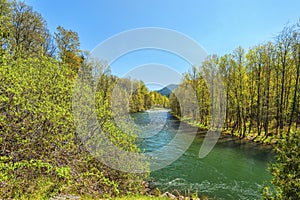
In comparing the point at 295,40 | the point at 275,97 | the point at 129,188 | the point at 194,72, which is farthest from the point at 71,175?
the point at 194,72

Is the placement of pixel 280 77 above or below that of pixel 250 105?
above

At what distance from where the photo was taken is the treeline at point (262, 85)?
18156mm

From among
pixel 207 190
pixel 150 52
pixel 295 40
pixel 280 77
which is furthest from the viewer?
pixel 280 77

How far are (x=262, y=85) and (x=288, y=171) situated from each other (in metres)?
20.3

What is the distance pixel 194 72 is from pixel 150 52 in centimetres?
2090

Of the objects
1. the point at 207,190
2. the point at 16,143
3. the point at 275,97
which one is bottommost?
the point at 207,190

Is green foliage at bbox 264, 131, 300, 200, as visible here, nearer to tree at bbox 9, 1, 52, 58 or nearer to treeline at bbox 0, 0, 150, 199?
treeline at bbox 0, 0, 150, 199

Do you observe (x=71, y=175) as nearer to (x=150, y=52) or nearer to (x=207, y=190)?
(x=207, y=190)

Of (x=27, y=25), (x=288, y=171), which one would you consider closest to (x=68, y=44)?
(x=27, y=25)

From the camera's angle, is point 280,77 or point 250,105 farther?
point 250,105

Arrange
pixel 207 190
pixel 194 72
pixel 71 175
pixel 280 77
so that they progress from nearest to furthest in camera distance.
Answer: pixel 71 175 < pixel 207 190 < pixel 280 77 < pixel 194 72

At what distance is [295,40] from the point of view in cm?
1686

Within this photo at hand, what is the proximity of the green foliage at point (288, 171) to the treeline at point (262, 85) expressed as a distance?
15.1 metres

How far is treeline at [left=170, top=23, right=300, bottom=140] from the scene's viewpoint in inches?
715
